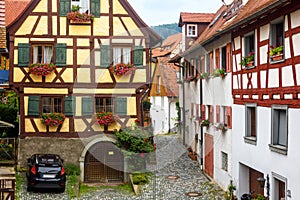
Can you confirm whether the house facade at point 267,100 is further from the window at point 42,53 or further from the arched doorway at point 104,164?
the window at point 42,53

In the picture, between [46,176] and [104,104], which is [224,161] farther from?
[46,176]

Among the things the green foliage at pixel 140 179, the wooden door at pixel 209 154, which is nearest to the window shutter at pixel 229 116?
the wooden door at pixel 209 154

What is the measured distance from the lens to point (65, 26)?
854 inches

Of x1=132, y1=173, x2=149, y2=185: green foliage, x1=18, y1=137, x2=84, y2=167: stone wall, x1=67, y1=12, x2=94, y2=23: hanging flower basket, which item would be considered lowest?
x1=132, y1=173, x2=149, y2=185: green foliage

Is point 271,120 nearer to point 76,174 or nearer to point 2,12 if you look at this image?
point 76,174

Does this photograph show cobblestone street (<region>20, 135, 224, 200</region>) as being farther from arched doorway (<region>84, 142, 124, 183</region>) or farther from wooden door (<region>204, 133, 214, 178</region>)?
arched doorway (<region>84, 142, 124, 183</region>)

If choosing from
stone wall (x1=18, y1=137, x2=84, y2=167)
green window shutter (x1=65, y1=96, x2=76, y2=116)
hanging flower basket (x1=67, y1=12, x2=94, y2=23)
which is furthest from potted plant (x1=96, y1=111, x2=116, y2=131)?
hanging flower basket (x1=67, y1=12, x2=94, y2=23)

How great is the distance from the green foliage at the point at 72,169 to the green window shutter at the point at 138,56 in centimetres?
515

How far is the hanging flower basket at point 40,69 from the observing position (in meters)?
21.1

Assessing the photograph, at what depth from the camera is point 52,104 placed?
855 inches

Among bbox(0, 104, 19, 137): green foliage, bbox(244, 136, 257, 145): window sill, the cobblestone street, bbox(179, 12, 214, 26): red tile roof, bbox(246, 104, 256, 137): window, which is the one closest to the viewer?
bbox(244, 136, 257, 145): window sill

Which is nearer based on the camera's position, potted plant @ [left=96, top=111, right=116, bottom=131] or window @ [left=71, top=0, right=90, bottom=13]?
potted plant @ [left=96, top=111, right=116, bottom=131]

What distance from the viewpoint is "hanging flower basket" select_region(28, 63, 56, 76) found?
2112cm

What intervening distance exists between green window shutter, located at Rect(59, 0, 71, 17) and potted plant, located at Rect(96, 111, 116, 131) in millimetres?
4568
